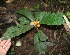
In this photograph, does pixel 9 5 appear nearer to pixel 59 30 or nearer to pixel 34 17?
pixel 34 17

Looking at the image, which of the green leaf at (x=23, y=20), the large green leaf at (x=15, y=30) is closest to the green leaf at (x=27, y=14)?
the green leaf at (x=23, y=20)

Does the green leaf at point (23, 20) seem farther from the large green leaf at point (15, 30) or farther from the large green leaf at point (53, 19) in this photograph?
the large green leaf at point (53, 19)

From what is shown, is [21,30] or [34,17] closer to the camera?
[21,30]

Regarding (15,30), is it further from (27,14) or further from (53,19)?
(53,19)

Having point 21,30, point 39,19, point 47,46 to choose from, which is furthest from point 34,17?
point 47,46

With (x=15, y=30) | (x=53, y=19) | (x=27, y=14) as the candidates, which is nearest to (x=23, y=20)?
(x=27, y=14)
